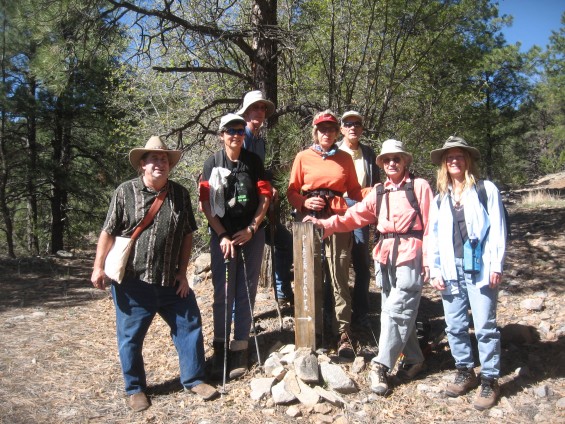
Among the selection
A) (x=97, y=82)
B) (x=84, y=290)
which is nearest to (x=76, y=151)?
(x=97, y=82)

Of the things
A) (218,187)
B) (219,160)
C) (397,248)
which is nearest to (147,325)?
(218,187)

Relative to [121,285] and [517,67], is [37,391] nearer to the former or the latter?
[121,285]

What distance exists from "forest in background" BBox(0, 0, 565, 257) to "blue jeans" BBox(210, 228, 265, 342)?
1.44 m

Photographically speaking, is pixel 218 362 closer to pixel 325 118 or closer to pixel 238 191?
pixel 238 191

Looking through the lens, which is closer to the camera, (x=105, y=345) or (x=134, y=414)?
(x=134, y=414)

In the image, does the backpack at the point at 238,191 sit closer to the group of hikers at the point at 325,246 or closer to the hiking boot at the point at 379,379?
the group of hikers at the point at 325,246

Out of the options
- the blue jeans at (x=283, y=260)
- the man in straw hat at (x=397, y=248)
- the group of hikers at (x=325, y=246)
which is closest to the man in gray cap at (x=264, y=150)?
the blue jeans at (x=283, y=260)

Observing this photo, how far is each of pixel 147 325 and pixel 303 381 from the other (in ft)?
4.44

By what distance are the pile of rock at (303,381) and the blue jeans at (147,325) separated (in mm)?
544

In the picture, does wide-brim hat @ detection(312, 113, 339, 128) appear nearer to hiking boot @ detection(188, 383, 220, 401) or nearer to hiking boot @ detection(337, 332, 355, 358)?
hiking boot @ detection(337, 332, 355, 358)

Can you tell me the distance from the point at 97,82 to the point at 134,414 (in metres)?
12.0

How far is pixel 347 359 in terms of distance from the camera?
4465mm

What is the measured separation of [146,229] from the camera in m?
3.93

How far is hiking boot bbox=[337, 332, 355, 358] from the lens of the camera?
4.48 metres
